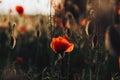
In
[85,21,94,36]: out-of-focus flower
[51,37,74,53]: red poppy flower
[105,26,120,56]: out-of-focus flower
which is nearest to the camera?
[105,26,120,56]: out-of-focus flower

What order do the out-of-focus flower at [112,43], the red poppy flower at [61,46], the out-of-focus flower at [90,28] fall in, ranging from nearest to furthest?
the out-of-focus flower at [112,43] < the red poppy flower at [61,46] < the out-of-focus flower at [90,28]

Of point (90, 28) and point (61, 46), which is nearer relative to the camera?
point (61, 46)

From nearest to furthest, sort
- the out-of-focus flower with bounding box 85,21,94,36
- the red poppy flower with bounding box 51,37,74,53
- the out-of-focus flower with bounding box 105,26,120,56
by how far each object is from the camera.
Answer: the out-of-focus flower with bounding box 105,26,120,56 → the red poppy flower with bounding box 51,37,74,53 → the out-of-focus flower with bounding box 85,21,94,36

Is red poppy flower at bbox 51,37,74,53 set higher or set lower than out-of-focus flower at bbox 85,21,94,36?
lower

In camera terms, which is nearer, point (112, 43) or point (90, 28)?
point (112, 43)

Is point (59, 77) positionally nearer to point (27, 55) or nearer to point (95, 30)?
point (95, 30)

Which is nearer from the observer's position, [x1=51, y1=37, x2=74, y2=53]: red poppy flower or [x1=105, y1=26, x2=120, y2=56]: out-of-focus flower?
[x1=105, y1=26, x2=120, y2=56]: out-of-focus flower

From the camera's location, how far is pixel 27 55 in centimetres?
281

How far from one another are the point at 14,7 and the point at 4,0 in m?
0.18

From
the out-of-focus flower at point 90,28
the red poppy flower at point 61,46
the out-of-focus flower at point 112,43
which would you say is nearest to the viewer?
the out-of-focus flower at point 112,43

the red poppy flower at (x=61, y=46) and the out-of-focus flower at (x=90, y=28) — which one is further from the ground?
the out-of-focus flower at (x=90, y=28)

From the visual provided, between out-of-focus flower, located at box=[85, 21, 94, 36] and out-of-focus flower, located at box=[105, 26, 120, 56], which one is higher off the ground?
out-of-focus flower, located at box=[85, 21, 94, 36]

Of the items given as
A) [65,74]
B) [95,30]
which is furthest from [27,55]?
[95,30]

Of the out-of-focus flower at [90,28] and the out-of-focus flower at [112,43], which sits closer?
the out-of-focus flower at [112,43]
